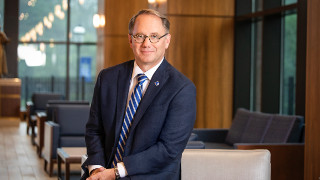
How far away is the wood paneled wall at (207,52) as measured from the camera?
1011 centimetres

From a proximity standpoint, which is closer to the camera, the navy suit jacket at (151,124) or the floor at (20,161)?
the navy suit jacket at (151,124)

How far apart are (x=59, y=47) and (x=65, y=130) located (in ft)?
34.2

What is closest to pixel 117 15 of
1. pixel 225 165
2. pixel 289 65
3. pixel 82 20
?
pixel 82 20

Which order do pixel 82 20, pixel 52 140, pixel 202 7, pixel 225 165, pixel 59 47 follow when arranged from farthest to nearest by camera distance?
pixel 82 20, pixel 59 47, pixel 202 7, pixel 52 140, pixel 225 165

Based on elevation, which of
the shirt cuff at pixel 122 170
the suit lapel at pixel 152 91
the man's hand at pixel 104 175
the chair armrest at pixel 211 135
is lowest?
the chair armrest at pixel 211 135

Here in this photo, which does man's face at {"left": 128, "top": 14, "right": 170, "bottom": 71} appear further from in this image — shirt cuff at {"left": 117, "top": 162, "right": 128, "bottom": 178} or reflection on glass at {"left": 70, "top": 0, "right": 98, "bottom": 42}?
reflection on glass at {"left": 70, "top": 0, "right": 98, "bottom": 42}

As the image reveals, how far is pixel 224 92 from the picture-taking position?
10.4m

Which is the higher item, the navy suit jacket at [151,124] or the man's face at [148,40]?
the man's face at [148,40]

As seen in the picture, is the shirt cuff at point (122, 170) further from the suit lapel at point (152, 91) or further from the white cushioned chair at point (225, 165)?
the white cushioned chair at point (225, 165)

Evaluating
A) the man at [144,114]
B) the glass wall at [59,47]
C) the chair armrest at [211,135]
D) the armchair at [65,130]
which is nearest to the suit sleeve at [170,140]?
the man at [144,114]

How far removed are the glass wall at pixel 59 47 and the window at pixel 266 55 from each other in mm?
8711

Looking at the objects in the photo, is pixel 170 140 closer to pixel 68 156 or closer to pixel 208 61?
pixel 68 156

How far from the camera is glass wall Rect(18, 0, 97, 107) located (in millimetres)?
18047

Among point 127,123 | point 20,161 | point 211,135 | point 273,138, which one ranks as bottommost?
point 20,161
